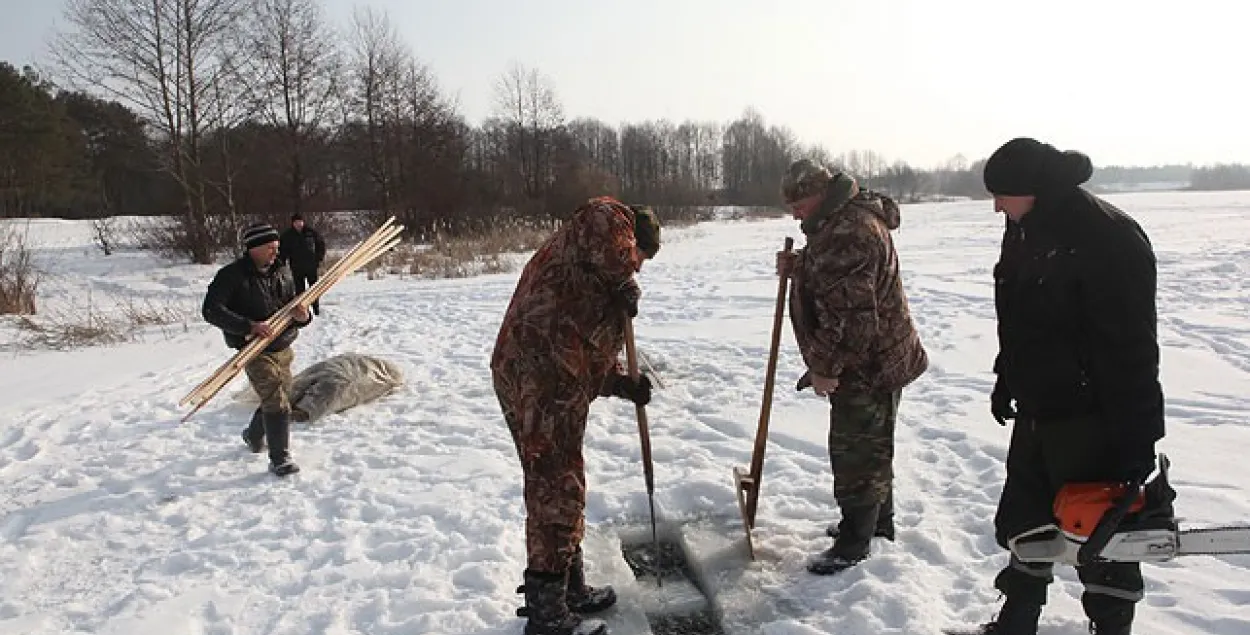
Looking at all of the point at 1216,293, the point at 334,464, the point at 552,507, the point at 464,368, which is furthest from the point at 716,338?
the point at 1216,293

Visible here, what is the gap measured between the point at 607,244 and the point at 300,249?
9.95 m

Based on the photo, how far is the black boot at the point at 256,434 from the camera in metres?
5.51

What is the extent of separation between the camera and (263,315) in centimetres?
501

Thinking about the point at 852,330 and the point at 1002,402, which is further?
the point at 852,330

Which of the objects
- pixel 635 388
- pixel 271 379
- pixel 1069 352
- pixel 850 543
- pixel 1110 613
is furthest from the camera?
pixel 271 379

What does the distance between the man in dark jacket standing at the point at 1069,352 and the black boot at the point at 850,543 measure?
783 millimetres

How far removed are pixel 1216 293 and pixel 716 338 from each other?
7298 mm

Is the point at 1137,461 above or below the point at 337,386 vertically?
above

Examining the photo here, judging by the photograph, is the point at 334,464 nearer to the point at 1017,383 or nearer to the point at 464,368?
the point at 464,368

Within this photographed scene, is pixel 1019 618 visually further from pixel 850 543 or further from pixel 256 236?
pixel 256 236

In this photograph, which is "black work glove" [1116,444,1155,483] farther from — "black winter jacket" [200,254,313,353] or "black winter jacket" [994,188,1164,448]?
"black winter jacket" [200,254,313,353]

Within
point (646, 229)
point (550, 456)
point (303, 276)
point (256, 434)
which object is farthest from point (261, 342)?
point (303, 276)

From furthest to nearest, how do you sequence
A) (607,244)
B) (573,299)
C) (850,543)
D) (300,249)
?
(300,249), (850,543), (573,299), (607,244)

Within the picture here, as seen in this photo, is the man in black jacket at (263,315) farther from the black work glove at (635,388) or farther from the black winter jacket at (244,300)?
the black work glove at (635,388)
